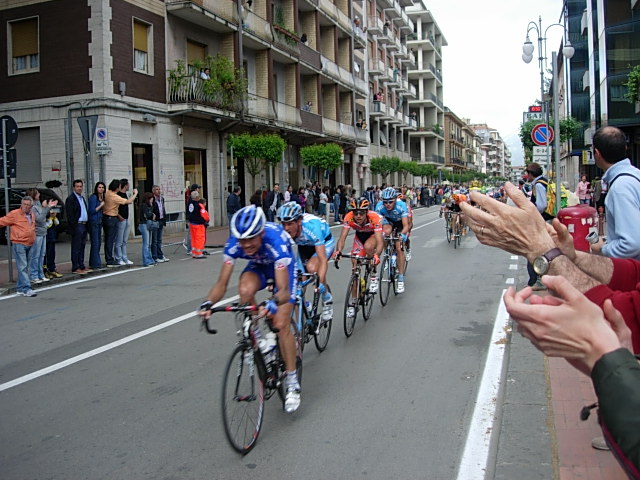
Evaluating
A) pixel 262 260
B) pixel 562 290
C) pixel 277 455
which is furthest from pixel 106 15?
pixel 562 290

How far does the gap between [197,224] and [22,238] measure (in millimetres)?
5798

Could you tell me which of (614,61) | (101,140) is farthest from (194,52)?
(614,61)

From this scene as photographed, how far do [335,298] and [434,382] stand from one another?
4479 mm

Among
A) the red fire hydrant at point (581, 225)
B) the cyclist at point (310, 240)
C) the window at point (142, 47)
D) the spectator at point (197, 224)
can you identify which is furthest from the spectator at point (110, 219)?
the red fire hydrant at point (581, 225)

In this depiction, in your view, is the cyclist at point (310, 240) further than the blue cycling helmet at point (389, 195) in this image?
No

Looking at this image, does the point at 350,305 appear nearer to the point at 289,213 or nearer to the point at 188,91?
the point at 289,213

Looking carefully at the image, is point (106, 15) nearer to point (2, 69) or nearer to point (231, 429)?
point (2, 69)

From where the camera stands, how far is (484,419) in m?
4.82

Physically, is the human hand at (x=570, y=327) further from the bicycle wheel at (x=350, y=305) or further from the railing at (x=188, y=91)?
the railing at (x=188, y=91)

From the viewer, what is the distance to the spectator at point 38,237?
11883 mm

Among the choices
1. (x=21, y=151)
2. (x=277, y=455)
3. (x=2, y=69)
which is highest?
(x=2, y=69)

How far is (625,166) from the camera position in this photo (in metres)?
3.84

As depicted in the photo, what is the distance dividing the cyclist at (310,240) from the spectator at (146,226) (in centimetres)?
839

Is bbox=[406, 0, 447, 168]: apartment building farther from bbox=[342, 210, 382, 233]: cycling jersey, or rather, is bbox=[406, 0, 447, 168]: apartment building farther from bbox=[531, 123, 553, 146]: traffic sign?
bbox=[342, 210, 382, 233]: cycling jersey
